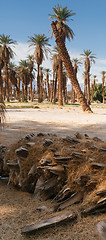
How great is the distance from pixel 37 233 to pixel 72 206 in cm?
38

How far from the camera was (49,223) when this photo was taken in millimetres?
1527

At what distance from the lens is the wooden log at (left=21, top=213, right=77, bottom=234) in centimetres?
151

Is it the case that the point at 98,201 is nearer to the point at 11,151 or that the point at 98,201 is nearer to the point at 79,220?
the point at 79,220

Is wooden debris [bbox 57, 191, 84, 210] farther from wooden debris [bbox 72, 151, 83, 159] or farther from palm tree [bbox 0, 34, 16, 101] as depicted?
palm tree [bbox 0, 34, 16, 101]

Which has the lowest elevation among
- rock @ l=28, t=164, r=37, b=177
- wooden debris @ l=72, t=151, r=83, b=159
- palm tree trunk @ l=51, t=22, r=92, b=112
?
rock @ l=28, t=164, r=37, b=177

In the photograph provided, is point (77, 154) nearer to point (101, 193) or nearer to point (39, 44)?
point (101, 193)

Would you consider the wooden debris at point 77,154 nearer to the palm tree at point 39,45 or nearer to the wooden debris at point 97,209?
the wooden debris at point 97,209

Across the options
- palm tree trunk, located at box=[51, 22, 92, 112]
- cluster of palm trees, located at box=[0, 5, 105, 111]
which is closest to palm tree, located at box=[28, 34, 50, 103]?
cluster of palm trees, located at box=[0, 5, 105, 111]

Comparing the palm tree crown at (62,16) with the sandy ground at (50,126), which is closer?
the sandy ground at (50,126)

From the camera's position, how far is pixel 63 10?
2656cm

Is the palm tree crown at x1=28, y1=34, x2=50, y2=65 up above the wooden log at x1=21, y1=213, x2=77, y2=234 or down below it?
above

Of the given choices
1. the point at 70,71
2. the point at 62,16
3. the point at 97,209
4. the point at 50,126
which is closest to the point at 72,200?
the point at 97,209

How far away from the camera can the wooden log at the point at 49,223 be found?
1.51 metres

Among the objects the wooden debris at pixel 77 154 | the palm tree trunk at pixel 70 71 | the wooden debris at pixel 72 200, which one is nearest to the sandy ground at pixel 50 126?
the wooden debris at pixel 77 154
